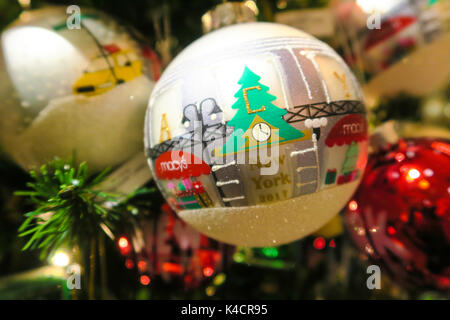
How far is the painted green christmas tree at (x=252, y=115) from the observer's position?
13.5 inches

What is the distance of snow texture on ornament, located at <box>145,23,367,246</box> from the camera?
348mm

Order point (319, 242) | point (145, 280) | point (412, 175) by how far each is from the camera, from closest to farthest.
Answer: point (412, 175), point (145, 280), point (319, 242)

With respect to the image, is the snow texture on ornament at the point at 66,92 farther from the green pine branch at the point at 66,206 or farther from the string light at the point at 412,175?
the string light at the point at 412,175

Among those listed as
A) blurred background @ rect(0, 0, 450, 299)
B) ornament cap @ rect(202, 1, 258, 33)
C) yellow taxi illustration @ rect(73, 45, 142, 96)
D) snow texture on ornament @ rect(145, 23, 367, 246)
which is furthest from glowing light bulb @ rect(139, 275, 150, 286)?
ornament cap @ rect(202, 1, 258, 33)

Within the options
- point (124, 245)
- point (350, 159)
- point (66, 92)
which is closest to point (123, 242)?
point (124, 245)

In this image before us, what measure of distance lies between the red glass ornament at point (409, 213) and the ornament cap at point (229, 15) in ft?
1.08

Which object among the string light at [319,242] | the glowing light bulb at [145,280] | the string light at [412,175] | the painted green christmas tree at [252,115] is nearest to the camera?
the painted green christmas tree at [252,115]

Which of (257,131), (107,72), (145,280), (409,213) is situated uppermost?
(107,72)

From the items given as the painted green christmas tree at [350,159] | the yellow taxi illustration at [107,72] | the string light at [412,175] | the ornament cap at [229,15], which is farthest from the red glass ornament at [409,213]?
the yellow taxi illustration at [107,72]

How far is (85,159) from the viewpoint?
0.47 m

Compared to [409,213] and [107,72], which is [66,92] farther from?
[409,213]

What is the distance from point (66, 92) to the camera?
44cm

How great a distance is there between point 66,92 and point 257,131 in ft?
0.97

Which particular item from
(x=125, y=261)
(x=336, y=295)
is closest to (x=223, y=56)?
(x=125, y=261)
